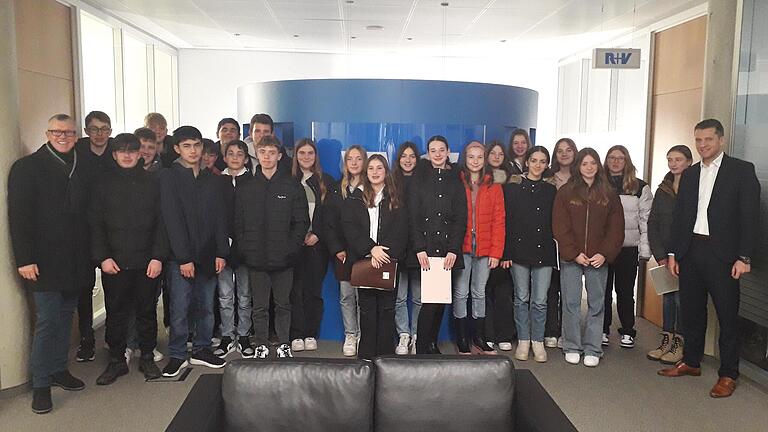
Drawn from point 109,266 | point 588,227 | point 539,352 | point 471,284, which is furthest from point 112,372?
point 588,227

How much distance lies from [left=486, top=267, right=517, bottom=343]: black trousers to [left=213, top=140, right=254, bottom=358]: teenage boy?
1989mm

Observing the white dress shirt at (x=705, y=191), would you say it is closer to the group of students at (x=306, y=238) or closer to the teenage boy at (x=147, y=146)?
the group of students at (x=306, y=238)

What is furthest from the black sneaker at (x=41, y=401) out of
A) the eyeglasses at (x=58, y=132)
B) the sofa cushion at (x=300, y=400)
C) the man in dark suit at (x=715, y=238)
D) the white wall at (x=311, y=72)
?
the white wall at (x=311, y=72)

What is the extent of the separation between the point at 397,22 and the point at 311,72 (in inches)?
143

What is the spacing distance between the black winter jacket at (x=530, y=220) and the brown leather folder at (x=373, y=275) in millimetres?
1025

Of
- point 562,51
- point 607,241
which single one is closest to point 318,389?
point 607,241

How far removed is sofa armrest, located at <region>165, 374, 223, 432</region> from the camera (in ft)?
8.11

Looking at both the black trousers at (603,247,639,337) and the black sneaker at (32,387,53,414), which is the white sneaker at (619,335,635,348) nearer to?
the black trousers at (603,247,639,337)

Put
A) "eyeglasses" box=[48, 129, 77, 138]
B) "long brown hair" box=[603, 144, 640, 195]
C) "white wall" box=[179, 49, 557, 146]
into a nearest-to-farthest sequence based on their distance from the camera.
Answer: "eyeglasses" box=[48, 129, 77, 138]
"long brown hair" box=[603, 144, 640, 195]
"white wall" box=[179, 49, 557, 146]

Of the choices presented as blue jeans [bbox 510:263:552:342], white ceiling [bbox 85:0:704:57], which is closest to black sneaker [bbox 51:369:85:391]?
blue jeans [bbox 510:263:552:342]

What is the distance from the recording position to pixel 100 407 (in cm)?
428

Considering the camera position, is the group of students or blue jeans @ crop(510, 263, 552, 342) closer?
Answer: the group of students

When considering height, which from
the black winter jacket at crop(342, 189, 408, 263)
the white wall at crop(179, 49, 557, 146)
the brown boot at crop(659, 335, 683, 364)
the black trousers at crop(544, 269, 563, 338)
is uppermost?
the white wall at crop(179, 49, 557, 146)

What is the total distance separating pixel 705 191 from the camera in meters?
4.63
